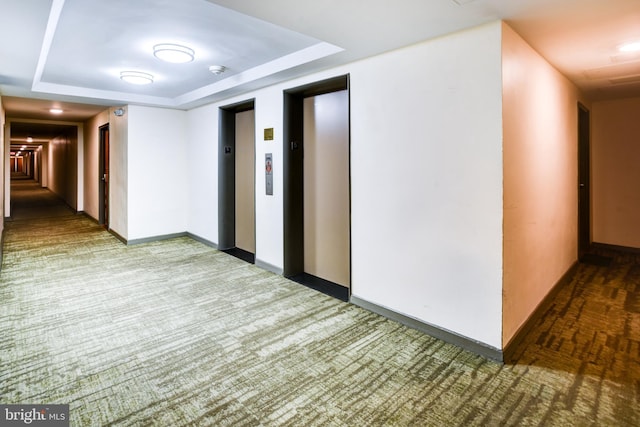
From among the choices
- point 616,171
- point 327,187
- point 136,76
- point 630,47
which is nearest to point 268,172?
point 327,187

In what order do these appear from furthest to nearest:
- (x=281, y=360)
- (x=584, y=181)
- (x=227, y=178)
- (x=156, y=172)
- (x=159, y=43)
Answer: (x=156, y=172) → (x=227, y=178) → (x=584, y=181) → (x=159, y=43) → (x=281, y=360)

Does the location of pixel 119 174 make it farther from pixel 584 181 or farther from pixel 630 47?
pixel 584 181

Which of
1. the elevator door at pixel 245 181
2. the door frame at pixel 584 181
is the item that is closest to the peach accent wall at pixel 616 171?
the door frame at pixel 584 181

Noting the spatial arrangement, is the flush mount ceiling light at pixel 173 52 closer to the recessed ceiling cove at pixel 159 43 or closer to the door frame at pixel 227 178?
the recessed ceiling cove at pixel 159 43

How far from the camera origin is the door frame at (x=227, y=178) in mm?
5945

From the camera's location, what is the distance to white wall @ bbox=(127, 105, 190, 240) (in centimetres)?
645

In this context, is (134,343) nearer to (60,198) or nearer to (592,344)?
(592,344)

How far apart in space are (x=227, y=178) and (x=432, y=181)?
3.95 m

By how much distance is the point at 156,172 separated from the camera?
22.1 feet

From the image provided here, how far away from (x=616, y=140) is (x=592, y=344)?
4.44 metres

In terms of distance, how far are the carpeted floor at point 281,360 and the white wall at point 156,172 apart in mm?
2274

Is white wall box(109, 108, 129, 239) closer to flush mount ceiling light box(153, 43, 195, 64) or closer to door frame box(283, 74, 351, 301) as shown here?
flush mount ceiling light box(153, 43, 195, 64)

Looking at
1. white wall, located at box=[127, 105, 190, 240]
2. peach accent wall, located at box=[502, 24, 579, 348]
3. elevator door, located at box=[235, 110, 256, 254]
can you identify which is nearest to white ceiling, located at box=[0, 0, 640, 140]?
peach accent wall, located at box=[502, 24, 579, 348]

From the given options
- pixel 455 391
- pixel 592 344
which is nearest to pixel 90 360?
pixel 455 391
